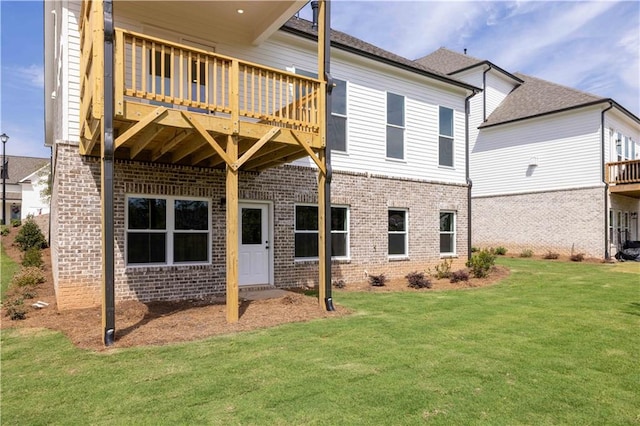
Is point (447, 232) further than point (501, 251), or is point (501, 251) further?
point (501, 251)

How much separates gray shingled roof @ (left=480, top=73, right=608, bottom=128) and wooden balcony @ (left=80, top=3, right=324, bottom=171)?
51.8ft

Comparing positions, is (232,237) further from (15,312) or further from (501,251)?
(501,251)

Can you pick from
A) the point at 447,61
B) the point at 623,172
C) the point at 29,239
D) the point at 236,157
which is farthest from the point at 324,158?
the point at 447,61

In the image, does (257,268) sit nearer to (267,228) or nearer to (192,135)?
(267,228)

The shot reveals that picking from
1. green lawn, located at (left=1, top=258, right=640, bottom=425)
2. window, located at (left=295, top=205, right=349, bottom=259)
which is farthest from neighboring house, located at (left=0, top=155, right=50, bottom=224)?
green lawn, located at (left=1, top=258, right=640, bottom=425)

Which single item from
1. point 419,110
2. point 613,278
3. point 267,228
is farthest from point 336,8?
point 613,278

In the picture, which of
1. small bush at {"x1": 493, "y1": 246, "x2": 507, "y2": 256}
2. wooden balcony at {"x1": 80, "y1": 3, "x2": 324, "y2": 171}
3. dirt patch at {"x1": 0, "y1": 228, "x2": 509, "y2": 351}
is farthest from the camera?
small bush at {"x1": 493, "y1": 246, "x2": 507, "y2": 256}

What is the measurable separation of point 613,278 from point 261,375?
12.6 metres

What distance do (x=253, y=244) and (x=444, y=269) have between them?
257 inches

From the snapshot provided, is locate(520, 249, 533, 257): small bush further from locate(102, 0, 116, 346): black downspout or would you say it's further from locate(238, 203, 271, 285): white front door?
locate(102, 0, 116, 346): black downspout

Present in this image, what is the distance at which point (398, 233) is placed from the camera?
12.4 meters

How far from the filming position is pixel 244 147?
305 inches

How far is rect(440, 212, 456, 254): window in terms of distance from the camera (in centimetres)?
1360

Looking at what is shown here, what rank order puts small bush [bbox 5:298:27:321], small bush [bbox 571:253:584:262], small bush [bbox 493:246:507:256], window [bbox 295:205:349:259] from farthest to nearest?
small bush [bbox 493:246:507:256] → small bush [bbox 571:253:584:262] → window [bbox 295:205:349:259] → small bush [bbox 5:298:27:321]
